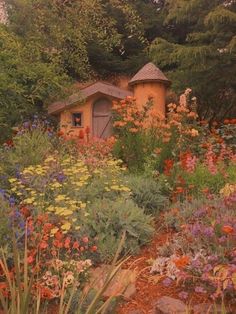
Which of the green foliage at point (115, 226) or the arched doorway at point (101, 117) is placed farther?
the arched doorway at point (101, 117)

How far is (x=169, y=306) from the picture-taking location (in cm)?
372

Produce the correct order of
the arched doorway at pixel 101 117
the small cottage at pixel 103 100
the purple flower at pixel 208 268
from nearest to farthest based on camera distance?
the purple flower at pixel 208 268 < the small cottage at pixel 103 100 < the arched doorway at pixel 101 117

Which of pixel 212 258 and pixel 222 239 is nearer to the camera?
pixel 212 258

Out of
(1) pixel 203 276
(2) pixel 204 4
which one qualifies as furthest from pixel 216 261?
(2) pixel 204 4

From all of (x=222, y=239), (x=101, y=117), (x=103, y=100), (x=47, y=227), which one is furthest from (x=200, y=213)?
(x=103, y=100)

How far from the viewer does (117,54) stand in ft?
73.8

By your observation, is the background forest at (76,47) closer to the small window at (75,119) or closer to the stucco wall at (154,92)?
the stucco wall at (154,92)

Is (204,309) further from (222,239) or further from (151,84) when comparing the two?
(151,84)

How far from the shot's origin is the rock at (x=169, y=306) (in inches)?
144

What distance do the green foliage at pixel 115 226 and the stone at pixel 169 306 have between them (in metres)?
0.92

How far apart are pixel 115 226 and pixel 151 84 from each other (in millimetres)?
13023

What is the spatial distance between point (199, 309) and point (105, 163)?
3.44 metres

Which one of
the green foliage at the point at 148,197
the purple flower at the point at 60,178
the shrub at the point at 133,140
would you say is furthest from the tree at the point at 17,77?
the green foliage at the point at 148,197

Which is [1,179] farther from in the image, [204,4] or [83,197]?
[204,4]
